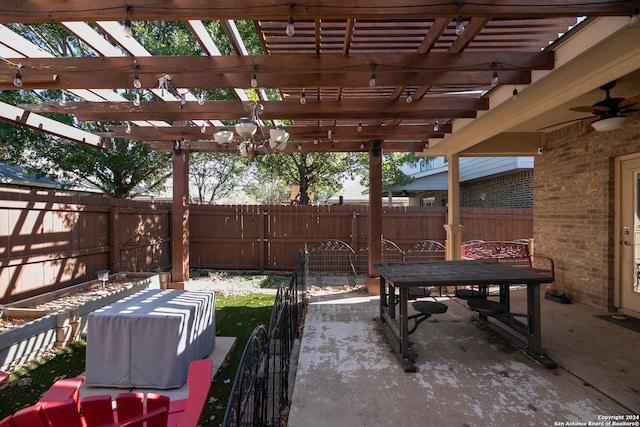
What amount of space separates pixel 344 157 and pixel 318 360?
9.90m

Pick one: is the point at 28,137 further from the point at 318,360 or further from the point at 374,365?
the point at 374,365

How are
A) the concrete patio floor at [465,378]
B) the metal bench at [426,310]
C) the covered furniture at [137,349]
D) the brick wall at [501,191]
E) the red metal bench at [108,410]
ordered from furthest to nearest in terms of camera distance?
the brick wall at [501,191], the metal bench at [426,310], the covered furniture at [137,349], the concrete patio floor at [465,378], the red metal bench at [108,410]

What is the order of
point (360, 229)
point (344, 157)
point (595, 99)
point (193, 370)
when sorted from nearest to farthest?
point (193, 370) → point (595, 99) → point (360, 229) → point (344, 157)

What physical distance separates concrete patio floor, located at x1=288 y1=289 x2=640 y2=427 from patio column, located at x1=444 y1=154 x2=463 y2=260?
7.68 feet

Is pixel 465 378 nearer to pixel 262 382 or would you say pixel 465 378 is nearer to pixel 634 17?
pixel 262 382

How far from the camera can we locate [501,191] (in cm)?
1271

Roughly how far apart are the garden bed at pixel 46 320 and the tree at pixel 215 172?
9.03 meters

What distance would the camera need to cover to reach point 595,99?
4465 millimetres

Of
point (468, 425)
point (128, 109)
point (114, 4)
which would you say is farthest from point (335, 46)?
point (468, 425)

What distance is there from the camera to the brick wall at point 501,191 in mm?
11461

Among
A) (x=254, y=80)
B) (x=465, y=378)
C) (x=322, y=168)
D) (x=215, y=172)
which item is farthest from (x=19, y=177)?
(x=465, y=378)

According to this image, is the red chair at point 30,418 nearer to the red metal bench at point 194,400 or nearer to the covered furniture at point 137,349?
the red metal bench at point 194,400

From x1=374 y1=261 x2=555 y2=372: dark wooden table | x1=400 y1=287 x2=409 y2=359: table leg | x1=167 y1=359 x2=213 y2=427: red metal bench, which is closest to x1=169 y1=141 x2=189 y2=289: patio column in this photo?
x1=374 y1=261 x2=555 y2=372: dark wooden table

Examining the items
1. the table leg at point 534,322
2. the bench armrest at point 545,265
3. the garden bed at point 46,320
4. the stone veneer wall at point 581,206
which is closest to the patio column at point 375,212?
the bench armrest at point 545,265
